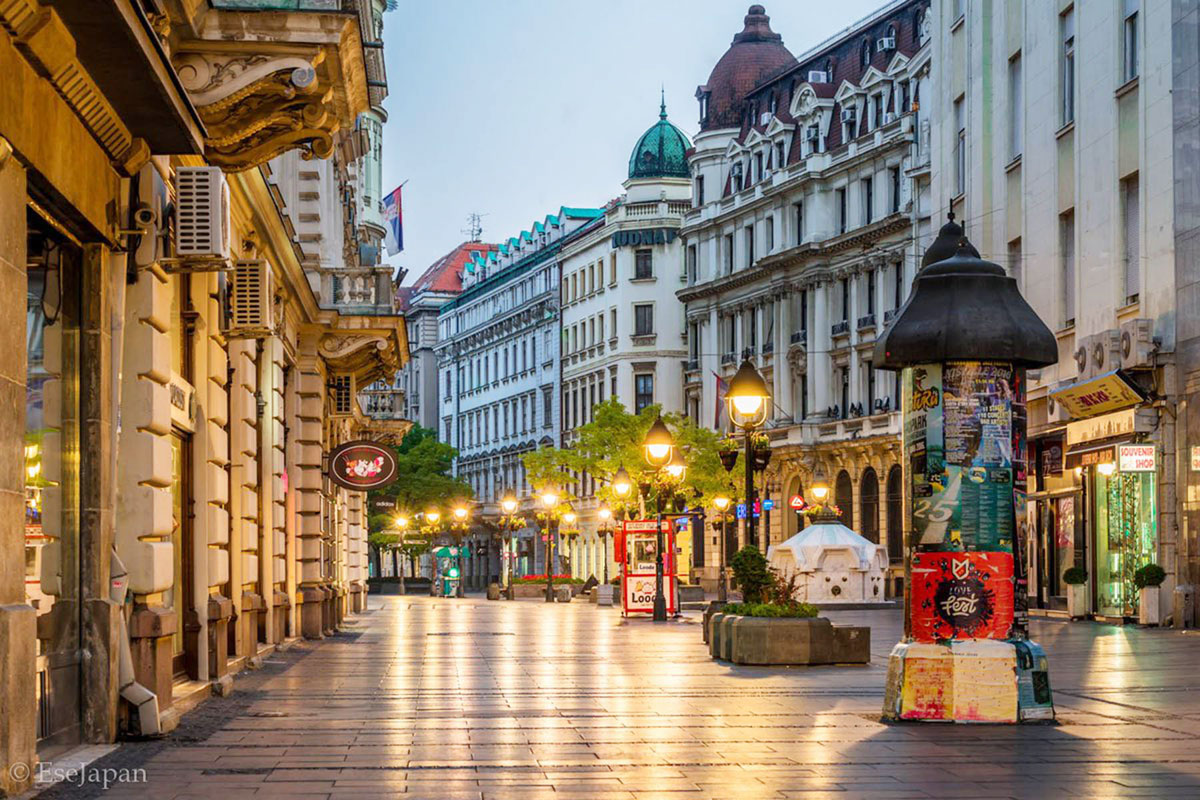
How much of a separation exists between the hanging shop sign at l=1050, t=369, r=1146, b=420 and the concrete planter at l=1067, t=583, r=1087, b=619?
11.0 feet

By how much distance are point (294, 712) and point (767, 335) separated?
70.5 metres

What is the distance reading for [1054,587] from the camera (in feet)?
142

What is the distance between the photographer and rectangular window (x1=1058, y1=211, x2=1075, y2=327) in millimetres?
40250

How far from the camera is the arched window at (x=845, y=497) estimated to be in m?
79.6

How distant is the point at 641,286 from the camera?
10288cm

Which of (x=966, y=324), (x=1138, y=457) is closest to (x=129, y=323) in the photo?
(x=966, y=324)

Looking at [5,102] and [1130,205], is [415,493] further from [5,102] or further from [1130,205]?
[5,102]

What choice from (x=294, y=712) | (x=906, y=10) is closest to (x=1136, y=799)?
(x=294, y=712)

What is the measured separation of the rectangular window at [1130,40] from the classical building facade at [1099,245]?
0.04 metres

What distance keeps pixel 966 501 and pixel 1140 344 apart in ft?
65.0

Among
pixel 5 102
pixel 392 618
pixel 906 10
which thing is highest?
pixel 906 10

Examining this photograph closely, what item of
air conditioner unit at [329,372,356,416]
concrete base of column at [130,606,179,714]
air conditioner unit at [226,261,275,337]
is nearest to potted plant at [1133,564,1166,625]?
air conditioner unit at [329,372,356,416]

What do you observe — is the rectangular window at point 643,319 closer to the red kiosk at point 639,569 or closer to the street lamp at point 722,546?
the street lamp at point 722,546
